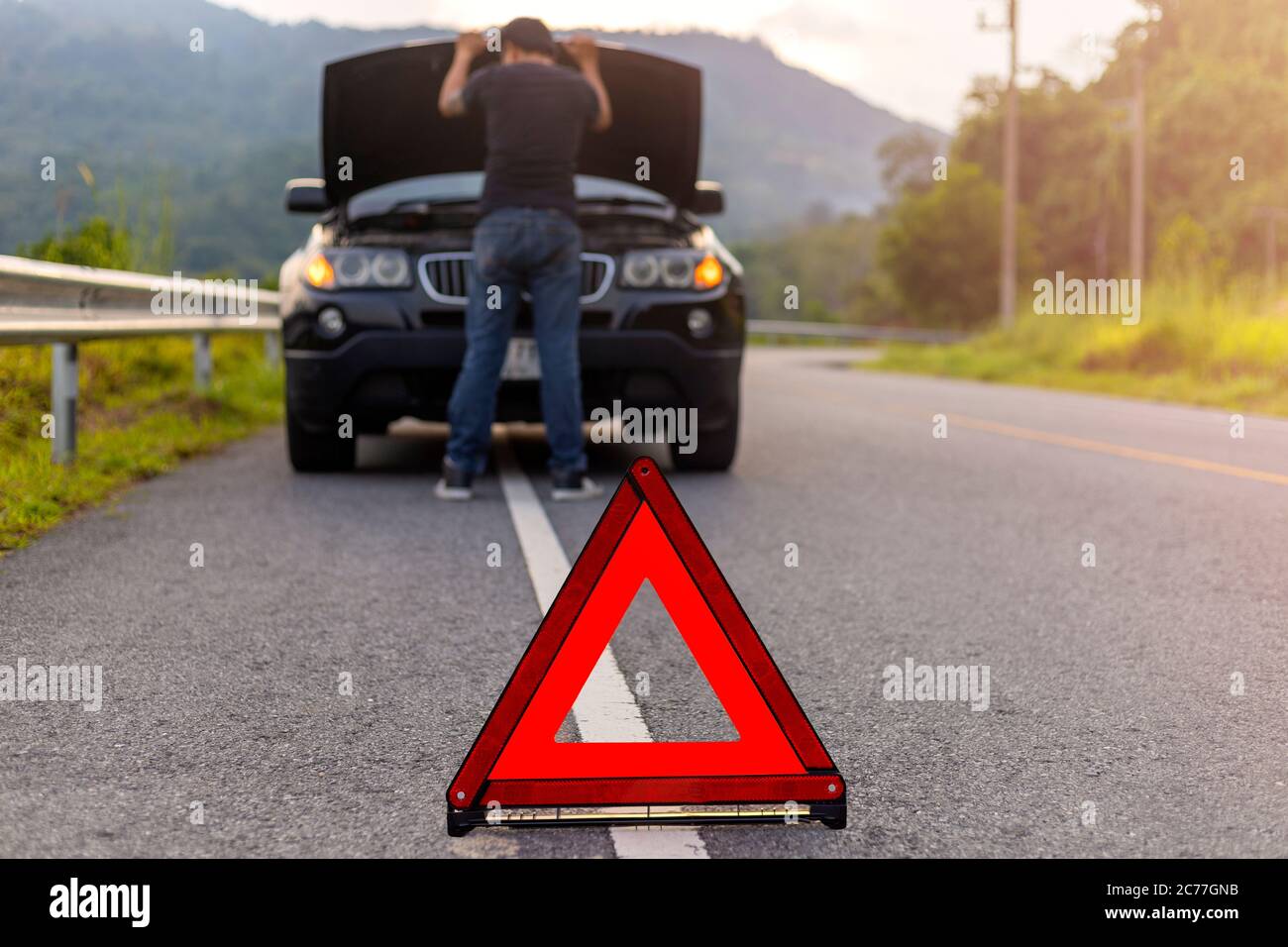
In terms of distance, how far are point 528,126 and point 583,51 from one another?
2.26 feet

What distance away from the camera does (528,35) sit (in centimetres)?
693

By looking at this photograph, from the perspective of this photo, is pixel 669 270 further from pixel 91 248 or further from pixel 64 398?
pixel 91 248

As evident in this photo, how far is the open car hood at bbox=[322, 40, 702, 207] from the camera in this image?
7.72m

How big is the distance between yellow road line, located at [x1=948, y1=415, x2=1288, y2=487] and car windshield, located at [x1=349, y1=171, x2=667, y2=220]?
11.5 feet

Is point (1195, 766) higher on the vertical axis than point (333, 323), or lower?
lower

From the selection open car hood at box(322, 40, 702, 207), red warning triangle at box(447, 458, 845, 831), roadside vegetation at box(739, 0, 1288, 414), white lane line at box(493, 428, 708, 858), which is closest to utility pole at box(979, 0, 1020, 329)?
roadside vegetation at box(739, 0, 1288, 414)

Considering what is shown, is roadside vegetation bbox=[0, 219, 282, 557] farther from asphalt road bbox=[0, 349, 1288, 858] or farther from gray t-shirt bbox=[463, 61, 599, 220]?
gray t-shirt bbox=[463, 61, 599, 220]

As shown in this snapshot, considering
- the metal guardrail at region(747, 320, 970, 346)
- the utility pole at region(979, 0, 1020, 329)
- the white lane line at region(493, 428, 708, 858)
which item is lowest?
the white lane line at region(493, 428, 708, 858)

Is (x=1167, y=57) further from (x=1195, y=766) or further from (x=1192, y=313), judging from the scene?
(x=1195, y=766)

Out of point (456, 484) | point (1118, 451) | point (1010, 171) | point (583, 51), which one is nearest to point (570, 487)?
point (456, 484)
